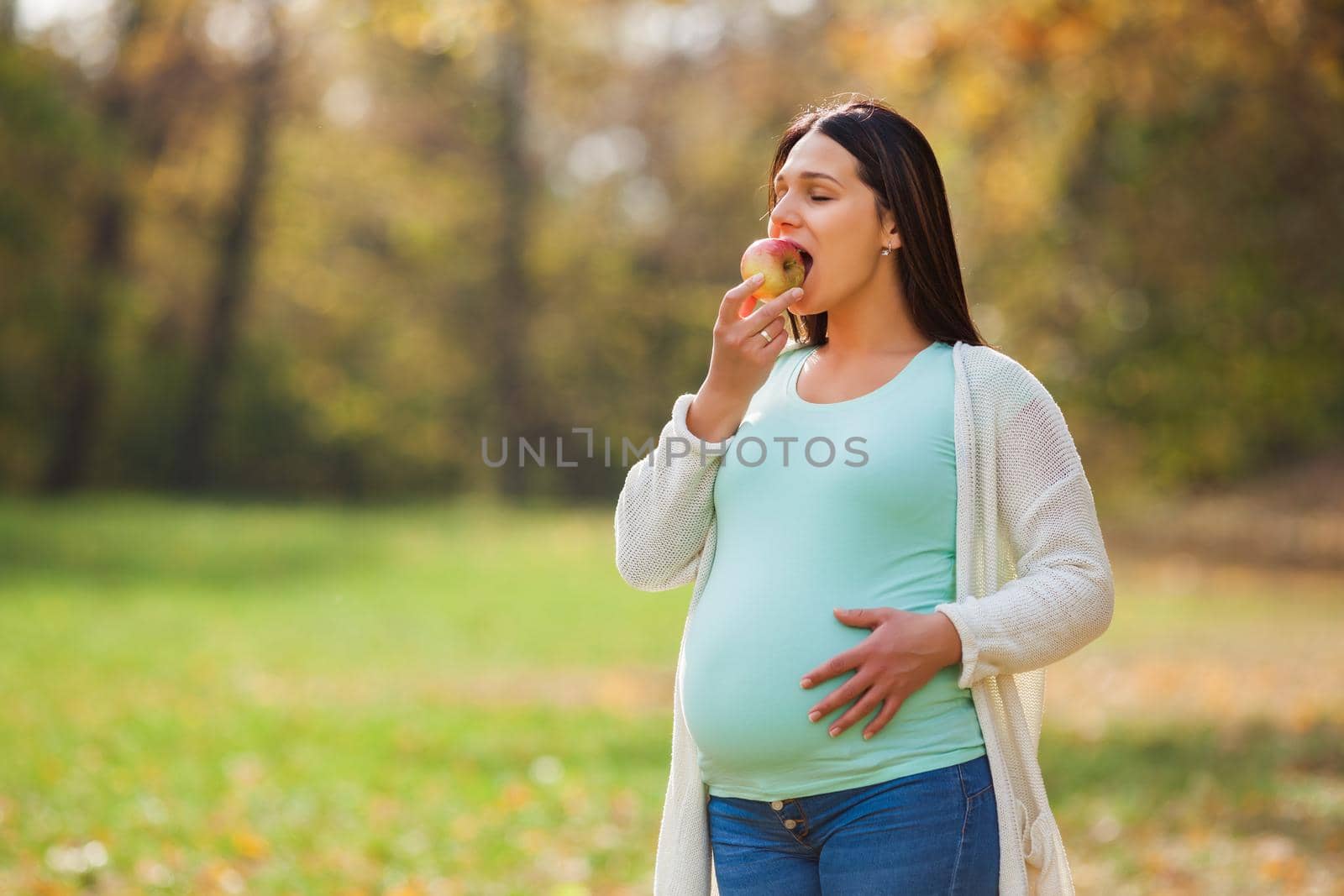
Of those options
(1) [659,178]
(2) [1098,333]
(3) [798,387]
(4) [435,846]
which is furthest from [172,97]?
(3) [798,387]

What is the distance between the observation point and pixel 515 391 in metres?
28.2

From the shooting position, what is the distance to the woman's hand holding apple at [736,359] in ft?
7.36

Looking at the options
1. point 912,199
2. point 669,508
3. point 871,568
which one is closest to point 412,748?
point 669,508

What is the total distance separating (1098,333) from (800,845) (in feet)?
47.9

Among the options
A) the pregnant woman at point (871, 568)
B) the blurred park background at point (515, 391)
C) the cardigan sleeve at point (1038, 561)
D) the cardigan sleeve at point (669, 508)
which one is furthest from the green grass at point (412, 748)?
the cardigan sleeve at point (1038, 561)

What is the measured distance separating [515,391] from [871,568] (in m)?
26.3

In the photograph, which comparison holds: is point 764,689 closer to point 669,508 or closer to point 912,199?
point 669,508

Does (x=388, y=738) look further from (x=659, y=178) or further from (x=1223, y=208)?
(x=659, y=178)

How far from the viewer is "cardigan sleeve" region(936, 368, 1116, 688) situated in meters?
2.13

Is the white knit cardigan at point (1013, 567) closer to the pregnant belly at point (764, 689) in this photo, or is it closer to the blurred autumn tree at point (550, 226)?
the pregnant belly at point (764, 689)

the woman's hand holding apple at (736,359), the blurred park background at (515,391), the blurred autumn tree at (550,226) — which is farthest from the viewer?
the blurred autumn tree at (550,226)

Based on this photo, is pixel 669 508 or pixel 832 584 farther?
pixel 669 508

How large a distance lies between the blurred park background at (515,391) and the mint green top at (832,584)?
2.25 ft

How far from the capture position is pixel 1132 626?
42.1ft
